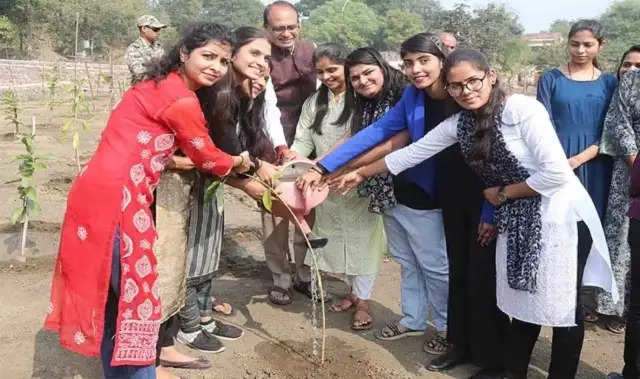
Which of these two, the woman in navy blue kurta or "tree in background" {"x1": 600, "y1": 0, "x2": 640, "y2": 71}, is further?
"tree in background" {"x1": 600, "y1": 0, "x2": 640, "y2": 71}

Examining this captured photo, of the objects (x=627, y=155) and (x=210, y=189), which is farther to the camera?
(x=627, y=155)

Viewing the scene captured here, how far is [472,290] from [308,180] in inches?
37.0

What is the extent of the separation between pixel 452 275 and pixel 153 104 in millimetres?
1663

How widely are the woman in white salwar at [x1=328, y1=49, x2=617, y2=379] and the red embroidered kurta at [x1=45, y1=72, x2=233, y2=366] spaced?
3.71 ft

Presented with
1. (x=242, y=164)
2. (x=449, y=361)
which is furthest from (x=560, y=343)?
(x=242, y=164)

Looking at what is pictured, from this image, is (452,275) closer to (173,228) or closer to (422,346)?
(422,346)

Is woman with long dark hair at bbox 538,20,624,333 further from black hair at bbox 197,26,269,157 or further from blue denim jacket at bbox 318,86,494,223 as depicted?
black hair at bbox 197,26,269,157

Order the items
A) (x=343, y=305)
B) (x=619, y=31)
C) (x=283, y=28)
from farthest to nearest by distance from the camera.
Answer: (x=619, y=31) → (x=343, y=305) → (x=283, y=28)

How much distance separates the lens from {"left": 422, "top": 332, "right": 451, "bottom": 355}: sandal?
10.2 ft

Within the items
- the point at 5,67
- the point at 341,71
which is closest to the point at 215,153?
the point at 341,71

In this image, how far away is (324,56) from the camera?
3174 millimetres

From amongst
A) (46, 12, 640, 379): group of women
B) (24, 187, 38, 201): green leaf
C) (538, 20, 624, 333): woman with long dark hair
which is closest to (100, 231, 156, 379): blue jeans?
(46, 12, 640, 379): group of women

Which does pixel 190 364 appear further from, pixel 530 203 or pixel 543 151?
pixel 543 151

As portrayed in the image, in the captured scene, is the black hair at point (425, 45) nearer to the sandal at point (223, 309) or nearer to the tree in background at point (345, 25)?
the sandal at point (223, 309)
